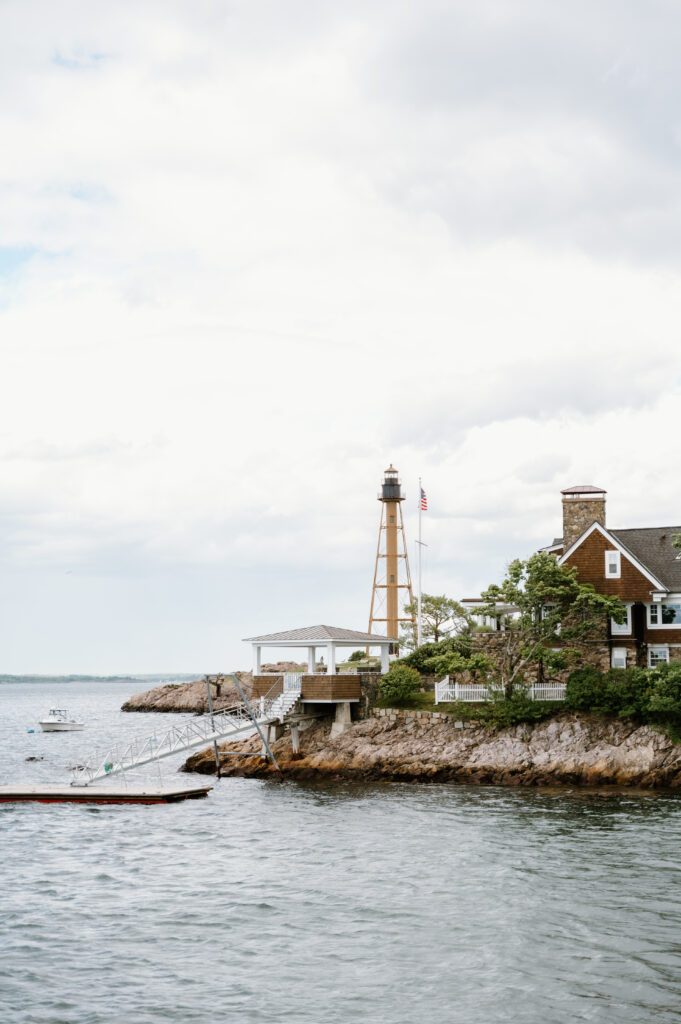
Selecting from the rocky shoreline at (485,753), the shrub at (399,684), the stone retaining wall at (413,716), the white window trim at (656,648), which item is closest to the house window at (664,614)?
the white window trim at (656,648)

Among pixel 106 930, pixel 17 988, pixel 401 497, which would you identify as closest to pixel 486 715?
pixel 106 930

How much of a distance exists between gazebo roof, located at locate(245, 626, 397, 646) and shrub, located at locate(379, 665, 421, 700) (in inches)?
102

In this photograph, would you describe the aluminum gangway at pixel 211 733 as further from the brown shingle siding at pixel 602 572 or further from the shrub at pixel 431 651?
the brown shingle siding at pixel 602 572

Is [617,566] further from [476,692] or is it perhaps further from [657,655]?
[476,692]

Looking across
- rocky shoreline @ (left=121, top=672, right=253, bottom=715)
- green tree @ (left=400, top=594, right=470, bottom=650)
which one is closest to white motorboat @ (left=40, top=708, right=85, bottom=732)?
rocky shoreline @ (left=121, top=672, right=253, bottom=715)

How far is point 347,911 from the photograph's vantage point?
23359mm

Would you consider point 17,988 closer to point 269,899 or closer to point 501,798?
point 269,899

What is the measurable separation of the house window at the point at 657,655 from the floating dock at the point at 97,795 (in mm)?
23697

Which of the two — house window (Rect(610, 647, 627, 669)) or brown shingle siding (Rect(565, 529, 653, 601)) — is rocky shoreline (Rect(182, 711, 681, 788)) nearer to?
house window (Rect(610, 647, 627, 669))

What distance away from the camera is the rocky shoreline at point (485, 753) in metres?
41.4

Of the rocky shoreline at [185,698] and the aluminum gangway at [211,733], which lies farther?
the rocky shoreline at [185,698]

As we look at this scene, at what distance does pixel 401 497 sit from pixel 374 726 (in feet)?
115

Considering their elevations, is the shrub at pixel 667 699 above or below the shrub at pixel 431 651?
below

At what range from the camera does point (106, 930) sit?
22.3 meters
